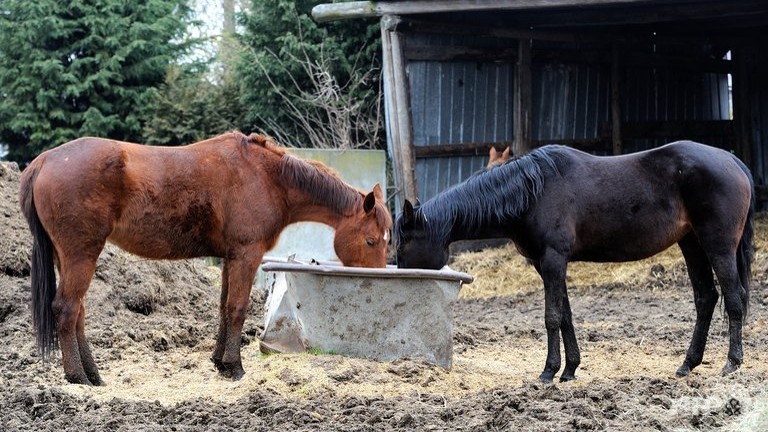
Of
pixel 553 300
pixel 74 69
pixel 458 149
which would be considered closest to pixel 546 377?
pixel 553 300

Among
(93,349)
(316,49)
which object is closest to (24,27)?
(316,49)

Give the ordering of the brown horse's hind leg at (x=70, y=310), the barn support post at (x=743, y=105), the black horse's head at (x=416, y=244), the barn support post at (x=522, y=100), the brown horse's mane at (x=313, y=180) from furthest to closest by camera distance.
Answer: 1. the barn support post at (x=743, y=105)
2. the barn support post at (x=522, y=100)
3. the brown horse's mane at (x=313, y=180)
4. the black horse's head at (x=416, y=244)
5. the brown horse's hind leg at (x=70, y=310)

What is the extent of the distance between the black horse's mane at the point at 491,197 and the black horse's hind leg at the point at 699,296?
3.96ft

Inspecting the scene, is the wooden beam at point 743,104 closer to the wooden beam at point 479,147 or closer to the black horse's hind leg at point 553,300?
the wooden beam at point 479,147

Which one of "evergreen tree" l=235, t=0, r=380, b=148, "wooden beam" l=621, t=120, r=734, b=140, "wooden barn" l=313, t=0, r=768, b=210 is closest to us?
"wooden barn" l=313, t=0, r=768, b=210

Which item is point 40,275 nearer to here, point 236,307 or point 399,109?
point 236,307

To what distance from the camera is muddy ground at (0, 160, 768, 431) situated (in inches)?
184

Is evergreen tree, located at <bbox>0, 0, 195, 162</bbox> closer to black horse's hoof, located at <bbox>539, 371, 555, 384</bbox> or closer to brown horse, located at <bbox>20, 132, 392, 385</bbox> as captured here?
brown horse, located at <bbox>20, 132, 392, 385</bbox>

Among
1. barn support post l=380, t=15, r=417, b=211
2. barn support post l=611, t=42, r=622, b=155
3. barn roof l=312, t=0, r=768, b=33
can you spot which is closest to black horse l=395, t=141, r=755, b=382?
barn roof l=312, t=0, r=768, b=33

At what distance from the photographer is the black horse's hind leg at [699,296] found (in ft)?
20.4

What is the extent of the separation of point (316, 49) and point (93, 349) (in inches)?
304

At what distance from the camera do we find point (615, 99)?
1304 centimetres

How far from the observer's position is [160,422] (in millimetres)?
4820

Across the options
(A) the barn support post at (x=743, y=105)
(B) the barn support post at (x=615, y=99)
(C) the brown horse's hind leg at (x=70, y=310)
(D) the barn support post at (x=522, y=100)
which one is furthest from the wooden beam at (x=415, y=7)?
(C) the brown horse's hind leg at (x=70, y=310)
